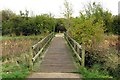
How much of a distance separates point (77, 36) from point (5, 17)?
3309 cm

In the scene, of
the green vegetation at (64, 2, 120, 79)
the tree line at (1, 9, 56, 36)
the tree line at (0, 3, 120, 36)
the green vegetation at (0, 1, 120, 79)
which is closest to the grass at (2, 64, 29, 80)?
the green vegetation at (0, 1, 120, 79)

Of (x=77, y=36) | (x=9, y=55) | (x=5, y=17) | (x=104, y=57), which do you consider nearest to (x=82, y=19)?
(x=77, y=36)

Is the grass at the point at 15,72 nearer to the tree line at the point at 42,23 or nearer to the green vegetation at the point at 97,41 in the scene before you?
the green vegetation at the point at 97,41

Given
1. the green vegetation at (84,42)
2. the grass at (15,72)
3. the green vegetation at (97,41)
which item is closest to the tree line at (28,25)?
the green vegetation at (84,42)

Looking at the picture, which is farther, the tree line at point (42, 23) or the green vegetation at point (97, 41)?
the tree line at point (42, 23)

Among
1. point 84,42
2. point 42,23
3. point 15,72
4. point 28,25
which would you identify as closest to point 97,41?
point 84,42

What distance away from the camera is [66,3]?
40.8m

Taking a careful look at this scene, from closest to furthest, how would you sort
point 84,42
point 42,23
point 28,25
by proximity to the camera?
point 84,42 → point 42,23 → point 28,25

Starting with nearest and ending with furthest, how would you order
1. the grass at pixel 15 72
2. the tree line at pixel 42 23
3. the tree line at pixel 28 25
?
the grass at pixel 15 72
the tree line at pixel 42 23
the tree line at pixel 28 25

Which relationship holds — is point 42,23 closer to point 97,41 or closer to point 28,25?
point 28,25

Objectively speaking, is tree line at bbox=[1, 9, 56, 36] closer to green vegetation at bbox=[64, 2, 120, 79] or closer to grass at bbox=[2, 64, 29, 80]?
green vegetation at bbox=[64, 2, 120, 79]

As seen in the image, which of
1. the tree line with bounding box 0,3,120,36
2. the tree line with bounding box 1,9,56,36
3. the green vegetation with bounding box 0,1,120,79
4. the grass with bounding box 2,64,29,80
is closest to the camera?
the grass with bounding box 2,64,29,80

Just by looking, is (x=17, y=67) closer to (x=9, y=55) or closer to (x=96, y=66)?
(x=96, y=66)

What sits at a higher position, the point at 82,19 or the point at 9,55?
the point at 82,19
